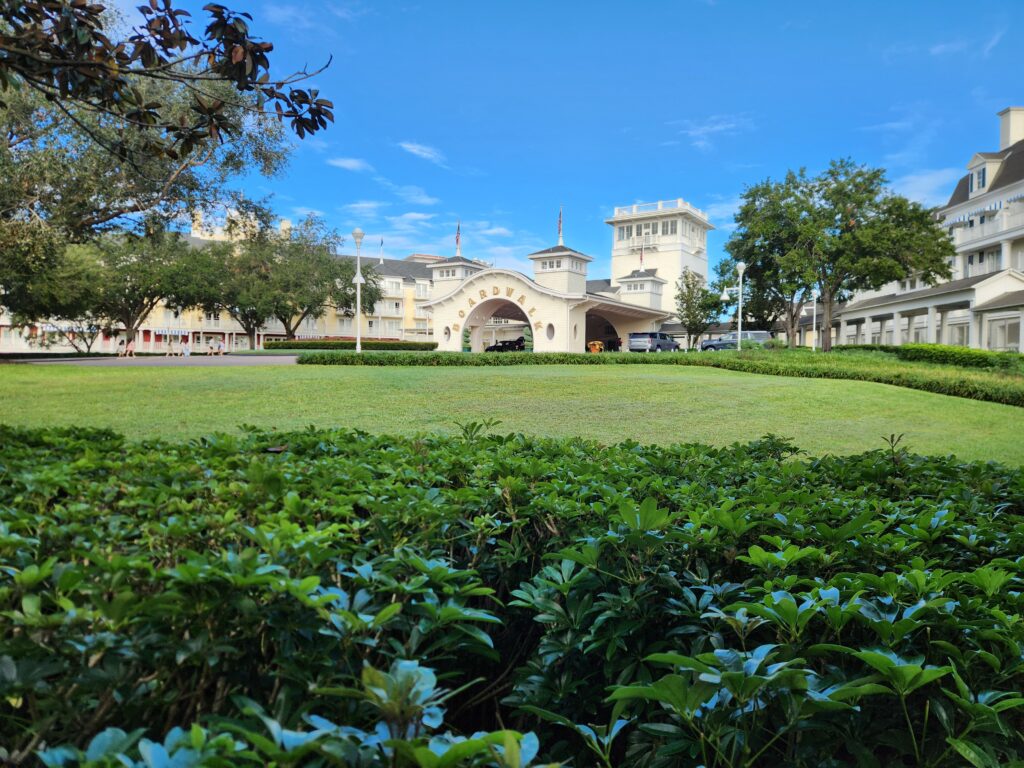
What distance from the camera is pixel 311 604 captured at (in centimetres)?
146

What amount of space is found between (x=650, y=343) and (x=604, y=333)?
10590 millimetres

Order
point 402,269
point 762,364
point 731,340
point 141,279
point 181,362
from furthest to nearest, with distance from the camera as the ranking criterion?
1. point 402,269
2. point 141,279
3. point 731,340
4. point 181,362
5. point 762,364

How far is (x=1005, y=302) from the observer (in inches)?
1312

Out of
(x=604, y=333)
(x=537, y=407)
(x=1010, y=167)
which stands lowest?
(x=537, y=407)

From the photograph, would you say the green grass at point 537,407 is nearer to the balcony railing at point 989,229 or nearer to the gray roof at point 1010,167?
the balcony railing at point 989,229

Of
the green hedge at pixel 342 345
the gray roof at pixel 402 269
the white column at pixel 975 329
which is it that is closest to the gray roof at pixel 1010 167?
the white column at pixel 975 329

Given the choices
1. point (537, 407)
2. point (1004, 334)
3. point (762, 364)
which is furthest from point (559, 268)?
point (537, 407)

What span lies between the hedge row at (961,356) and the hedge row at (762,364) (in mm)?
5569

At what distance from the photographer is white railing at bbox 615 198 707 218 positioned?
64.4m

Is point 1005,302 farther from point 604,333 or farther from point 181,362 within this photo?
point 181,362

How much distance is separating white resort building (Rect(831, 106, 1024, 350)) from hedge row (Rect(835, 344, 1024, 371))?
23.5 ft

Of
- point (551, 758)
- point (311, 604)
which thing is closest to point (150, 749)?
point (311, 604)

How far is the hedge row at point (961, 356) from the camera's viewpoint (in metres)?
24.0

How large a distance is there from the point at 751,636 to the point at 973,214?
48.2 m
